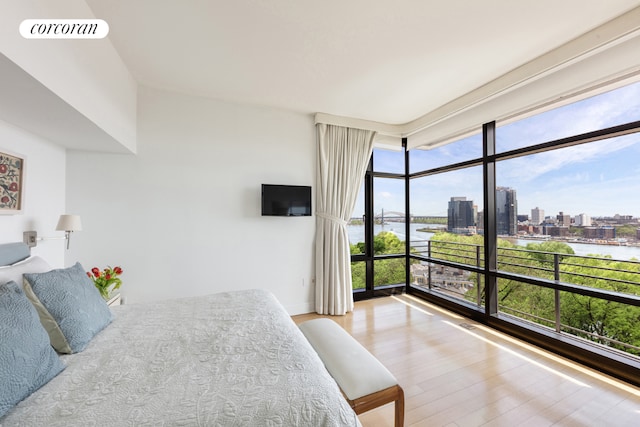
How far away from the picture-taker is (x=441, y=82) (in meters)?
2.63

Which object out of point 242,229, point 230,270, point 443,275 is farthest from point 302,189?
point 443,275

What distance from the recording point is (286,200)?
320 centimetres

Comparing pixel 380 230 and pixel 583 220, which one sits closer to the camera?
pixel 583 220

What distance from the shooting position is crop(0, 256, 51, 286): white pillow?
1.29 m

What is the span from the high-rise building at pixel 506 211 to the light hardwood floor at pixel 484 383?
1.20 m

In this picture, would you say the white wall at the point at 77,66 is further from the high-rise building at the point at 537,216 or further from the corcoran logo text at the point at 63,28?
the high-rise building at the point at 537,216

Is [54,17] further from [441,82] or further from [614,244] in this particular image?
[614,244]

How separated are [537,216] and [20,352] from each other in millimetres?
3916

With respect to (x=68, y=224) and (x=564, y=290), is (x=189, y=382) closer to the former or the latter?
(x=68, y=224)

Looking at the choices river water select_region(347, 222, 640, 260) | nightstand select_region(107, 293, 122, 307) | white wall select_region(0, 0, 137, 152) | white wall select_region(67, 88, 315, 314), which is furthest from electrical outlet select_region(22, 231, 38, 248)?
river water select_region(347, 222, 640, 260)

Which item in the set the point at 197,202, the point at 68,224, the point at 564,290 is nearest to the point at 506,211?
the point at 564,290

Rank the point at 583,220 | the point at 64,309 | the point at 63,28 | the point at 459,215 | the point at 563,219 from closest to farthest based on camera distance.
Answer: the point at 64,309 < the point at 63,28 < the point at 583,220 < the point at 563,219 < the point at 459,215

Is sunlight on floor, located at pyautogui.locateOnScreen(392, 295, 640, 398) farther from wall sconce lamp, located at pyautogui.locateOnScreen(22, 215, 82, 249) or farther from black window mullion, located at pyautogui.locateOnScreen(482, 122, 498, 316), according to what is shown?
wall sconce lamp, located at pyautogui.locateOnScreen(22, 215, 82, 249)

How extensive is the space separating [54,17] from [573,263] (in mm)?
4471
